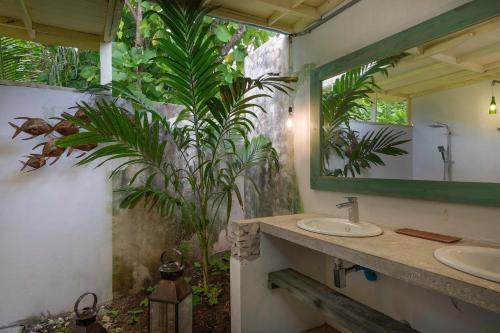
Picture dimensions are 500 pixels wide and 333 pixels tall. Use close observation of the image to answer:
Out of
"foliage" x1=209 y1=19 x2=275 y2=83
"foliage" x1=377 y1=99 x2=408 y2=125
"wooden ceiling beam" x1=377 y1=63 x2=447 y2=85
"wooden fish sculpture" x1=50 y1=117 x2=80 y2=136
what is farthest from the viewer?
"foliage" x1=209 y1=19 x2=275 y2=83

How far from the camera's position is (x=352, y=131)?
1886 mm

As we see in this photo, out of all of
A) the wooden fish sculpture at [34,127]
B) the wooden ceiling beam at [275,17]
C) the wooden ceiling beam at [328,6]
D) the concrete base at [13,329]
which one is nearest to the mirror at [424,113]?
the wooden ceiling beam at [328,6]

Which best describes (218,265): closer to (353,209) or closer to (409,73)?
(353,209)

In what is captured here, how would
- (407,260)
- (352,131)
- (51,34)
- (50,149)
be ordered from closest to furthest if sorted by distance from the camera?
(407,260)
(352,131)
(50,149)
(51,34)

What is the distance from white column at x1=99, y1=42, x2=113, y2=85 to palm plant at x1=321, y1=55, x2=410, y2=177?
1.80 m

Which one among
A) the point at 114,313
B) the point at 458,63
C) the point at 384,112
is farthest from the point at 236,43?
the point at 114,313

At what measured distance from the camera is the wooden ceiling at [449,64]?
3.99 ft

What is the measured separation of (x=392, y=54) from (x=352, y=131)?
52cm

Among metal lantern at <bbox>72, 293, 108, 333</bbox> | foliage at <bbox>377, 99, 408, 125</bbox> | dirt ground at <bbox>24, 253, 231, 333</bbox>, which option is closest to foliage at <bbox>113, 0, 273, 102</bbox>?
foliage at <bbox>377, 99, 408, 125</bbox>

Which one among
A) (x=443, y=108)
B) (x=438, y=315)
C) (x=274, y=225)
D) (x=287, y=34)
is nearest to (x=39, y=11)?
(x=287, y=34)

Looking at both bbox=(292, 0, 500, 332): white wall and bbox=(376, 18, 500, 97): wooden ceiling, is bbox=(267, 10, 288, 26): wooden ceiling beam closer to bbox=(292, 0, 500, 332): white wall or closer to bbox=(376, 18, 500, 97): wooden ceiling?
bbox=(292, 0, 500, 332): white wall

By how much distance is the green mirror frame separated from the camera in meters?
1.21

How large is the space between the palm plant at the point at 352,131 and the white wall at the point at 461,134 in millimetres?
128

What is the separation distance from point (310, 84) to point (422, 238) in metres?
1.35
